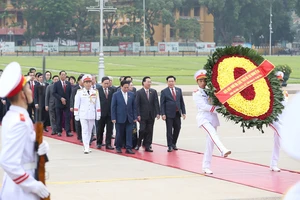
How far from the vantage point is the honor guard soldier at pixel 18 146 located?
5098mm

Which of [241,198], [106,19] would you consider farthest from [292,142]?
[106,19]

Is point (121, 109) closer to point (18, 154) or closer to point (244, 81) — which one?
point (244, 81)

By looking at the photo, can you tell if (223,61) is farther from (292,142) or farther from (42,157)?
(292,142)

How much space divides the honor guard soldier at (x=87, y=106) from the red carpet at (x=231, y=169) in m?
0.69

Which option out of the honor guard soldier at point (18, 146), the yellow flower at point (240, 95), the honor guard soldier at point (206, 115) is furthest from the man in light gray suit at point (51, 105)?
the honor guard soldier at point (18, 146)

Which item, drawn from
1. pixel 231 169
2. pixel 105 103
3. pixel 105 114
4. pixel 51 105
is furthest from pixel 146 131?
pixel 51 105

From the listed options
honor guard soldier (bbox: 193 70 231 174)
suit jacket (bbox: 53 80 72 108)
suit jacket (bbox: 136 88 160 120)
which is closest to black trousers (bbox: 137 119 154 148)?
suit jacket (bbox: 136 88 160 120)

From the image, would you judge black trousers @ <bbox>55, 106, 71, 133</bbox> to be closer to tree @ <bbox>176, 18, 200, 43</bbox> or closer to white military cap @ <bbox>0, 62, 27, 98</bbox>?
white military cap @ <bbox>0, 62, 27, 98</bbox>

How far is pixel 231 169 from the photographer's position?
12406mm

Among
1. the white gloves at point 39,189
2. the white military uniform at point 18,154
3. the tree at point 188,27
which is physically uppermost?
the tree at point 188,27

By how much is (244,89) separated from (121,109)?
4.25 metres

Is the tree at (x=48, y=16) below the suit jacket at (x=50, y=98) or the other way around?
the other way around

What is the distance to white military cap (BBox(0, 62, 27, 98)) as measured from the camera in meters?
5.17

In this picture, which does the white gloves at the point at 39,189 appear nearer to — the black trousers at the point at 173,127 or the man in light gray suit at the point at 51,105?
the black trousers at the point at 173,127
